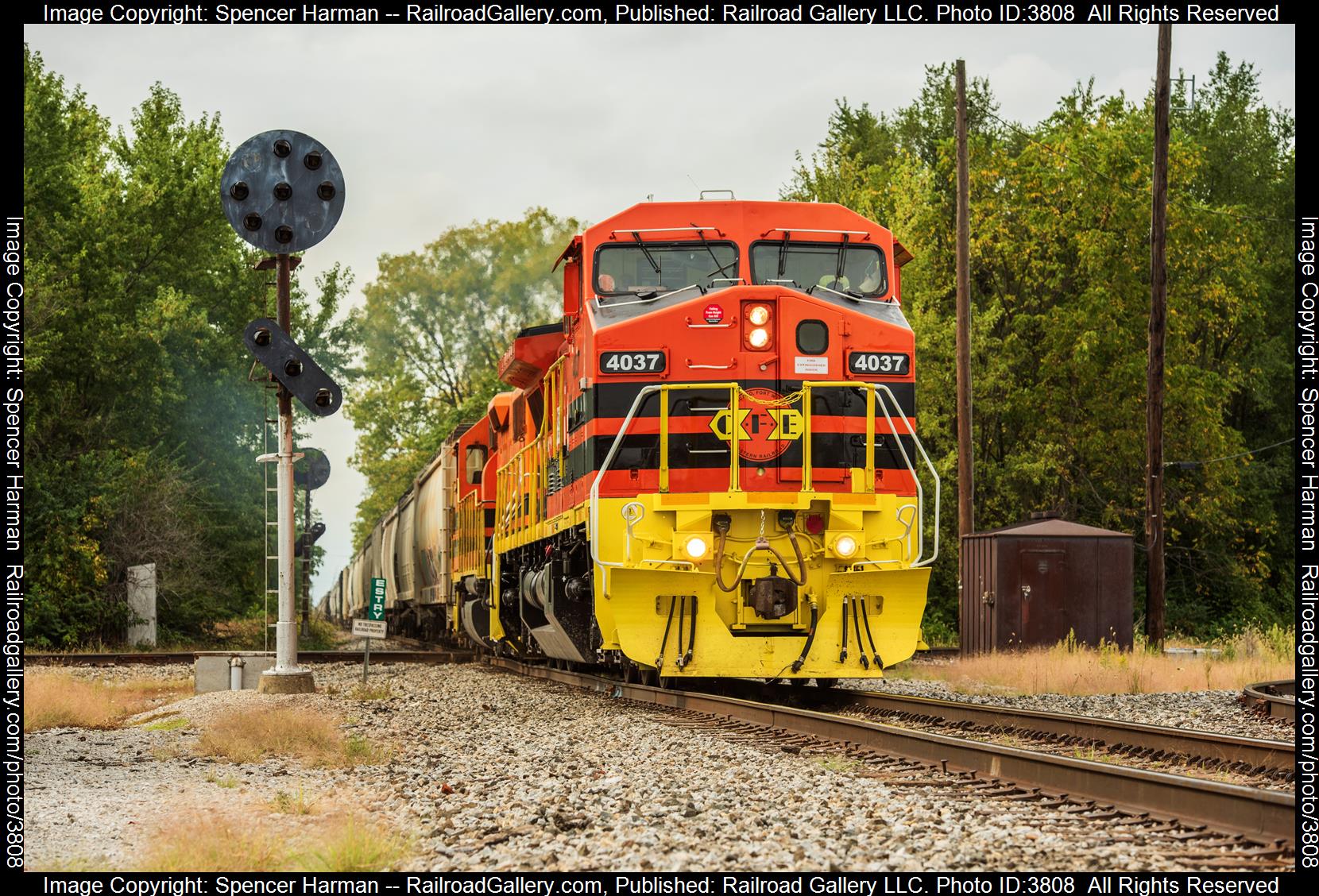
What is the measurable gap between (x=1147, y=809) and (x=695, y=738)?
154 inches

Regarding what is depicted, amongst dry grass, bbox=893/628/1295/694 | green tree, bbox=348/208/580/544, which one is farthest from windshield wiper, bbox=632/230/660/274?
green tree, bbox=348/208/580/544

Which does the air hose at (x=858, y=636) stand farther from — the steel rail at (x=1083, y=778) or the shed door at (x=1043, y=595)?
the shed door at (x=1043, y=595)

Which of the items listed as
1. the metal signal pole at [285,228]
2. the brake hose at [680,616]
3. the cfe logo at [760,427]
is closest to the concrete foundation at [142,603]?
the metal signal pole at [285,228]

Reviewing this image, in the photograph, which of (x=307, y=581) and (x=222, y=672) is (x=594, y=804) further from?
(x=307, y=581)

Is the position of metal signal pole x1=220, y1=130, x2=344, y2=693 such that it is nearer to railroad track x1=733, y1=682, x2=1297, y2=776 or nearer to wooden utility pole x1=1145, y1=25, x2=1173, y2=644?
railroad track x1=733, y1=682, x2=1297, y2=776

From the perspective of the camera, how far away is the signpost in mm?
16609

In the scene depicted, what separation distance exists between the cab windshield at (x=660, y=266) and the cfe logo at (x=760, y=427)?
1.30m

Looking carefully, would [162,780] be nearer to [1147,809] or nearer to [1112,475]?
[1147,809]

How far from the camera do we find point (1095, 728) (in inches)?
375

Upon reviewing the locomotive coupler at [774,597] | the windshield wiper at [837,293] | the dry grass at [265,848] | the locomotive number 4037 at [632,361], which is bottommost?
the dry grass at [265,848]

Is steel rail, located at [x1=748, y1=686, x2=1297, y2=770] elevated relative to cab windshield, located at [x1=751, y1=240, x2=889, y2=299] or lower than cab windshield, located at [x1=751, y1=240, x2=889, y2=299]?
lower

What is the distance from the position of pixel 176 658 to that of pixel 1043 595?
14.0 m

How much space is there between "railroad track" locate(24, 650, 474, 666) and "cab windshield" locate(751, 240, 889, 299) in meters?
12.4

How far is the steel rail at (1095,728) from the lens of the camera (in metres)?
7.99
